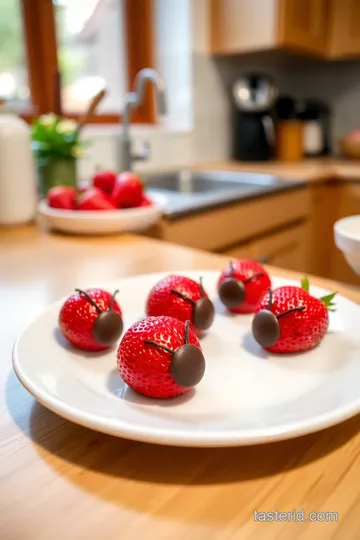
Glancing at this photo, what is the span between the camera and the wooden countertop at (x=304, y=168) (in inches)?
77.4

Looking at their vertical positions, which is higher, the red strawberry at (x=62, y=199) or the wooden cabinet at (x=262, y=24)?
the wooden cabinet at (x=262, y=24)

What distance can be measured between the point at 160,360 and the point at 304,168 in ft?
6.13

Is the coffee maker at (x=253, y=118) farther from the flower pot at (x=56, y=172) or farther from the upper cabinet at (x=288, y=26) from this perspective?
the flower pot at (x=56, y=172)

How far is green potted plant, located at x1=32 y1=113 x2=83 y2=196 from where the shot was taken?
1259mm

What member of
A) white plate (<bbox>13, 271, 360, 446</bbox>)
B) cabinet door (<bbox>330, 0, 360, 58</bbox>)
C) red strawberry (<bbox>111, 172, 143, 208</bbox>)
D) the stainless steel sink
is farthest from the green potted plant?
cabinet door (<bbox>330, 0, 360, 58</bbox>)

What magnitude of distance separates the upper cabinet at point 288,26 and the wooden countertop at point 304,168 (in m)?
0.49

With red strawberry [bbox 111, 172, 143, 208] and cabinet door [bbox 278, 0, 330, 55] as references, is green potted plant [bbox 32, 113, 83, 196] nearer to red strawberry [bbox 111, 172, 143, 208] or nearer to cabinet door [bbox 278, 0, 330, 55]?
red strawberry [bbox 111, 172, 143, 208]

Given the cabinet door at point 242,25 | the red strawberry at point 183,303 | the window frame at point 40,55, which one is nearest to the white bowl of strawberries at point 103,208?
the red strawberry at point 183,303

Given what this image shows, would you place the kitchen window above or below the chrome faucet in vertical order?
above

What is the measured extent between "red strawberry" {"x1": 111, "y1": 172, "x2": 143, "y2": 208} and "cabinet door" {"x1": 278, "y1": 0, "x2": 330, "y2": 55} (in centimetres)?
123

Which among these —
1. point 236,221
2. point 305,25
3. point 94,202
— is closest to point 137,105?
point 236,221

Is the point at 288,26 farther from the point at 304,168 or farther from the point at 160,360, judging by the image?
the point at 160,360

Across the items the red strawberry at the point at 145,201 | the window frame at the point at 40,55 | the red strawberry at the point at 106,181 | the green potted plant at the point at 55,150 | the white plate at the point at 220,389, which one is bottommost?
the white plate at the point at 220,389

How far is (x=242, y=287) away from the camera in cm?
60
